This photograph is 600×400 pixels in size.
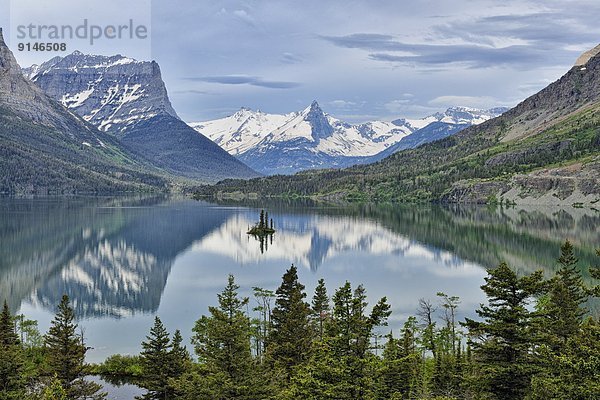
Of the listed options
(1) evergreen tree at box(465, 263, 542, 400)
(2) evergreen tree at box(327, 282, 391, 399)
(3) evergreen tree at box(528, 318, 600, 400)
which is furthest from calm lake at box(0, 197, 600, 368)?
(3) evergreen tree at box(528, 318, 600, 400)

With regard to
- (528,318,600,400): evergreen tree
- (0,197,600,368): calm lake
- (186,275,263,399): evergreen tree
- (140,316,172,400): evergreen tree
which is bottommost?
(0,197,600,368): calm lake

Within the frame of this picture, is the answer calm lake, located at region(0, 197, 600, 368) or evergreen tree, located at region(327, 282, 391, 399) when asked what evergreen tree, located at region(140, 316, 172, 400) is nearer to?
calm lake, located at region(0, 197, 600, 368)

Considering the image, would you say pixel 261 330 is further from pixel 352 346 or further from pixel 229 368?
pixel 352 346

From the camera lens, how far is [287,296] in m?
61.5

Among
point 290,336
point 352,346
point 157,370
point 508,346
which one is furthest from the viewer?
point 290,336

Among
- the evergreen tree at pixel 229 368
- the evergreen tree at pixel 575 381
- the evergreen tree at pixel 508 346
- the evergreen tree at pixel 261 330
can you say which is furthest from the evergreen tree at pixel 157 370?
the evergreen tree at pixel 575 381

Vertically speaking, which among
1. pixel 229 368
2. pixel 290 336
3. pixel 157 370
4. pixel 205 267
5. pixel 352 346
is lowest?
pixel 205 267

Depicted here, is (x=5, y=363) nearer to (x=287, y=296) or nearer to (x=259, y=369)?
(x=259, y=369)

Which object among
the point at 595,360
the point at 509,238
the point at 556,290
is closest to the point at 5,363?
the point at 595,360

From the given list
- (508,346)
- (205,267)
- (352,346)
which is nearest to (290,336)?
(352,346)

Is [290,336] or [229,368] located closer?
[229,368]

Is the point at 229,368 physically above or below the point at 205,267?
above

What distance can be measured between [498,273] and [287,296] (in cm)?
3358

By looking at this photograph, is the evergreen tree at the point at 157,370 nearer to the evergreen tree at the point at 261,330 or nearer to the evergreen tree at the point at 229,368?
the evergreen tree at the point at 261,330
